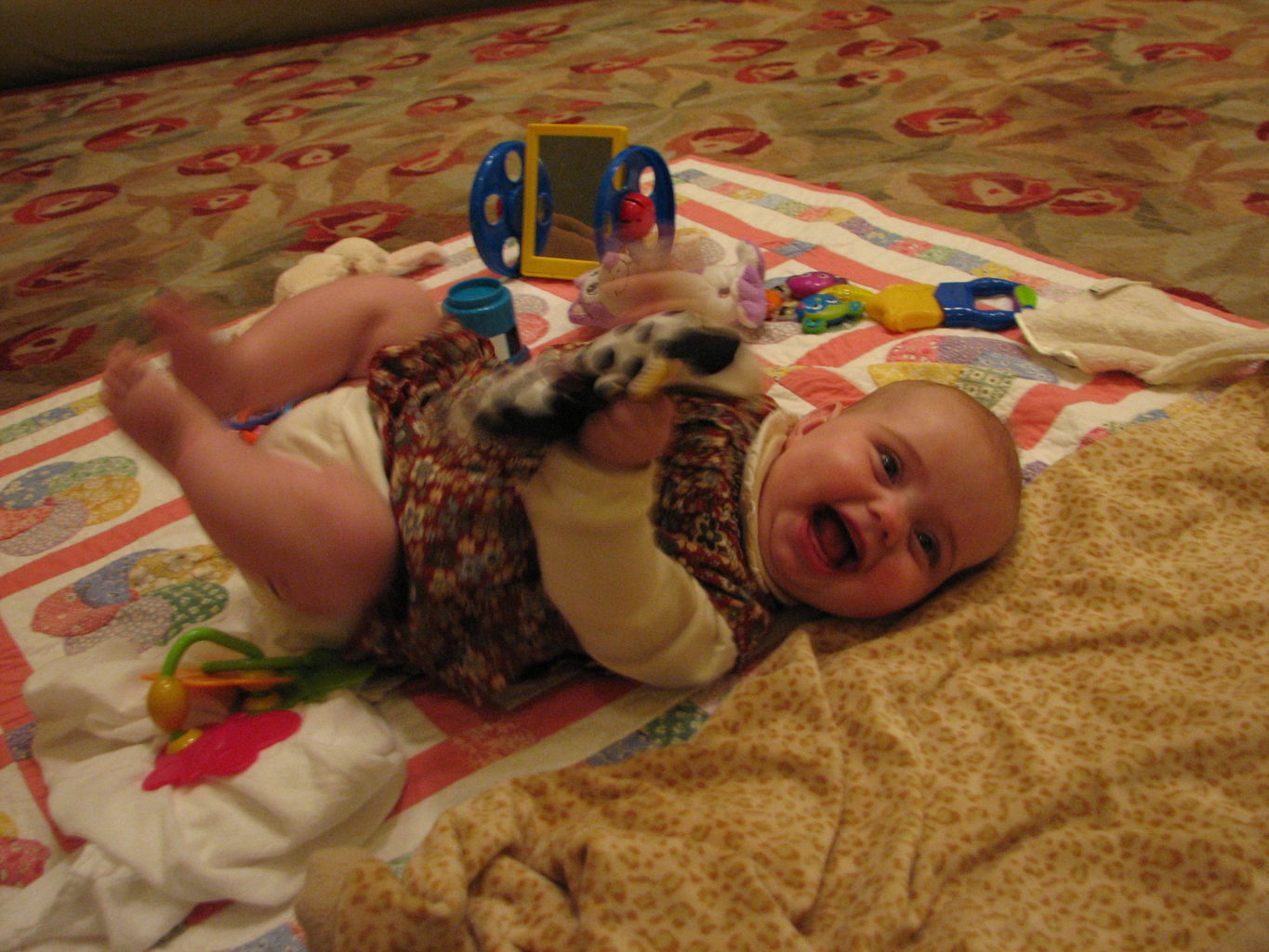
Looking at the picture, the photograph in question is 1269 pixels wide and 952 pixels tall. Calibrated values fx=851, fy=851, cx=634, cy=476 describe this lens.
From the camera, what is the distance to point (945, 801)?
0.60m

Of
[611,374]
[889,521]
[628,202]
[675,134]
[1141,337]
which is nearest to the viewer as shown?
[611,374]

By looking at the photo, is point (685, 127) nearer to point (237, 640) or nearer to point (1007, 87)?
point (1007, 87)

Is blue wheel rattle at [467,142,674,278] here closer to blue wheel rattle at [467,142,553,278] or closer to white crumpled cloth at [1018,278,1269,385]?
blue wheel rattle at [467,142,553,278]

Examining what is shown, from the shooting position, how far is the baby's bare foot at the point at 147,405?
0.66m

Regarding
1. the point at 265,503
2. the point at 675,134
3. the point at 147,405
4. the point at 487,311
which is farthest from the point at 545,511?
the point at 675,134

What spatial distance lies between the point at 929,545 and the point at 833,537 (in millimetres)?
81

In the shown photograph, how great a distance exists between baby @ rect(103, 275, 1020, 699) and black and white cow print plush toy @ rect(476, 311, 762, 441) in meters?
0.06

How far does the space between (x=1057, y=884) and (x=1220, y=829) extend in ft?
0.38

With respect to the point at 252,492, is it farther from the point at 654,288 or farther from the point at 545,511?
the point at 654,288

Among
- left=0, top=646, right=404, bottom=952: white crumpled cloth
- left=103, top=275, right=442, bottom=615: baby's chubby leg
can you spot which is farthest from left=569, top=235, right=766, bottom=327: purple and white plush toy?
left=0, top=646, right=404, bottom=952: white crumpled cloth

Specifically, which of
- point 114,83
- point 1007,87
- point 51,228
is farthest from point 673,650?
point 114,83

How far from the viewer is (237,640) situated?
702 millimetres

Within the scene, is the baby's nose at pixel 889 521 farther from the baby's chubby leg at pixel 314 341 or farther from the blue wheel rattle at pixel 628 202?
the blue wheel rattle at pixel 628 202

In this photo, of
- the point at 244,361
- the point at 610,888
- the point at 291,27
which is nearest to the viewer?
the point at 610,888
